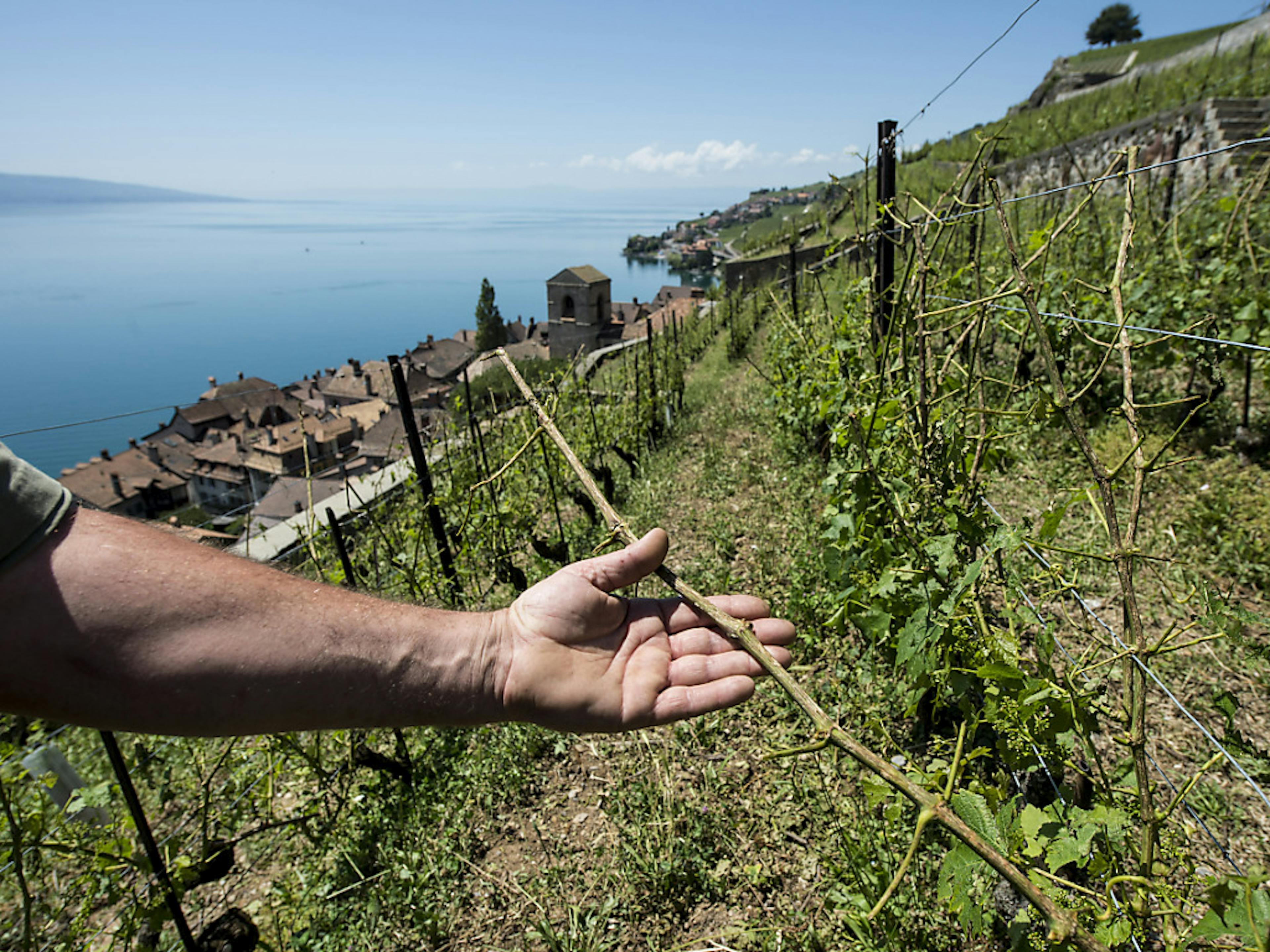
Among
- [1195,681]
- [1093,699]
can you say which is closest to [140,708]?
[1093,699]

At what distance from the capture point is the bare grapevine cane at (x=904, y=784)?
36.8 inches

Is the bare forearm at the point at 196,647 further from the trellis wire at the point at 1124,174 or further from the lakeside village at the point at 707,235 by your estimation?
the lakeside village at the point at 707,235

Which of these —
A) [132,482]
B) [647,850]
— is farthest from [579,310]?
[647,850]

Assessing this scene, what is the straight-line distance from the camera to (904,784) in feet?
3.49

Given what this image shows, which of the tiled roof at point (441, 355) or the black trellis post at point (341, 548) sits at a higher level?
the black trellis post at point (341, 548)

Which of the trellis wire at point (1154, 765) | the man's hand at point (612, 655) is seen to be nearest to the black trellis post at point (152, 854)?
the man's hand at point (612, 655)

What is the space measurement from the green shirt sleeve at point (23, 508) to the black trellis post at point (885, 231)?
3010mm

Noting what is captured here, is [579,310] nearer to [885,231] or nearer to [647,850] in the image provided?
[885,231]

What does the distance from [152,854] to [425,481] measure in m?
2.07

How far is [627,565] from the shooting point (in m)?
1.65

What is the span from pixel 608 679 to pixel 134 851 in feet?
7.30

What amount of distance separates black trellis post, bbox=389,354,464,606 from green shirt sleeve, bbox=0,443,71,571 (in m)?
1.92

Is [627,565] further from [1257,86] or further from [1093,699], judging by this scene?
[1257,86]

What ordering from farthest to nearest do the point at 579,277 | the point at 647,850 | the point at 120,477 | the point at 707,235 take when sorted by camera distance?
the point at 707,235 → the point at 120,477 → the point at 579,277 → the point at 647,850
